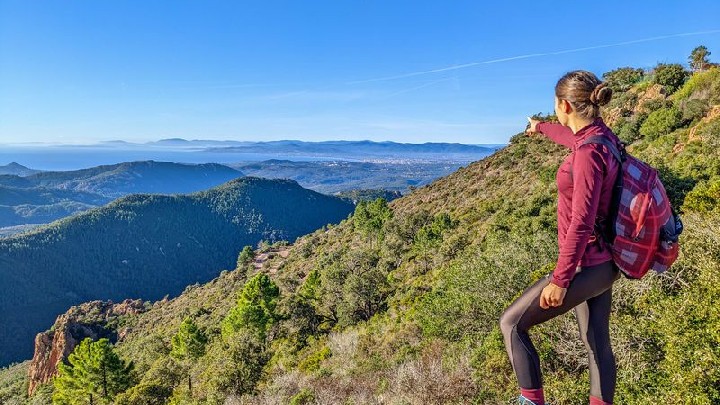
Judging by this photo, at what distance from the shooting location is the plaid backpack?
7.51 feet

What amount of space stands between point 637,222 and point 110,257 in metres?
186

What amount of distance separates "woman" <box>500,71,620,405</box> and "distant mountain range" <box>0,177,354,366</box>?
435 ft

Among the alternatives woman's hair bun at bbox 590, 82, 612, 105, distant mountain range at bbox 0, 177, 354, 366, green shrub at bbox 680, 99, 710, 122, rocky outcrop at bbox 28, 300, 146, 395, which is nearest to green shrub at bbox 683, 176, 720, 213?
woman's hair bun at bbox 590, 82, 612, 105

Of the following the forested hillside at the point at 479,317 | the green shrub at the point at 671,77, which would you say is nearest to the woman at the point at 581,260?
the forested hillside at the point at 479,317

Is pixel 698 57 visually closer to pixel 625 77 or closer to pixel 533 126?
pixel 625 77

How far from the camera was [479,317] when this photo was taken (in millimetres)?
8609

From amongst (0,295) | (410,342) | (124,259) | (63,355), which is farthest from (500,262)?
(124,259)

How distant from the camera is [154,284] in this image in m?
150

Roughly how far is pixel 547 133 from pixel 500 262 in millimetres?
6495

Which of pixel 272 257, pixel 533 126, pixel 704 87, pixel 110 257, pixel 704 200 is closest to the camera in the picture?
pixel 533 126

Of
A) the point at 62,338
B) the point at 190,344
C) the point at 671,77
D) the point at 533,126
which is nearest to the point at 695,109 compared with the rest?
the point at 671,77

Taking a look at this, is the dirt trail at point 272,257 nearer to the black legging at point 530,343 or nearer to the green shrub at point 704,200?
the green shrub at point 704,200

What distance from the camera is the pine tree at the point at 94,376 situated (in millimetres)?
29609

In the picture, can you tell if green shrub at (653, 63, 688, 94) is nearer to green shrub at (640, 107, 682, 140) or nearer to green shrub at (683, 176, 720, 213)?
green shrub at (640, 107, 682, 140)
